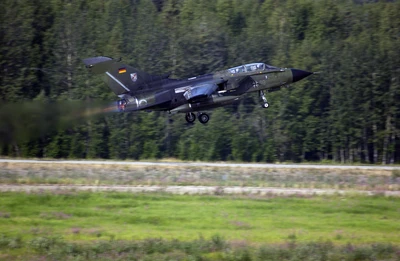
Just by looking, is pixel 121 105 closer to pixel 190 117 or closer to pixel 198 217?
pixel 190 117

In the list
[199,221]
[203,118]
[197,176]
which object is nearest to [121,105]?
[203,118]

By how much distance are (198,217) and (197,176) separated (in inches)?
418

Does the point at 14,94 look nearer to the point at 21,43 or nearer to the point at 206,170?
the point at 21,43

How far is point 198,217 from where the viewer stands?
82.2ft

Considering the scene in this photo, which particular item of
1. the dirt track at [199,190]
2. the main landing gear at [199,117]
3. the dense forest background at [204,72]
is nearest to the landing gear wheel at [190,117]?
the main landing gear at [199,117]

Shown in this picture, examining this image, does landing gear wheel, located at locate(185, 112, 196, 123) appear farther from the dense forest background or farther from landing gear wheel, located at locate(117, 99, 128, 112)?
the dense forest background

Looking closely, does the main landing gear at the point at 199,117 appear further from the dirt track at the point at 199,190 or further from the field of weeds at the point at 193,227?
the field of weeds at the point at 193,227

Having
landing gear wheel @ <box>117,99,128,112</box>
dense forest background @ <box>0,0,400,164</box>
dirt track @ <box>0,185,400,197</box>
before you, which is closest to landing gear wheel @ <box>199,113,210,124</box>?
landing gear wheel @ <box>117,99,128,112</box>

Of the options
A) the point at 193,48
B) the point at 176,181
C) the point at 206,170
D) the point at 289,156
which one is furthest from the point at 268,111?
the point at 176,181

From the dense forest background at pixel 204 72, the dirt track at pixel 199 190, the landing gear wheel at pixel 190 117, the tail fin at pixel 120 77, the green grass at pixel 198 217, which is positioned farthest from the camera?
the dense forest background at pixel 204 72

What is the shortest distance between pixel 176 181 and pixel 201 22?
29.2 meters

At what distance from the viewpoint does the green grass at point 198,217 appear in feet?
73.6

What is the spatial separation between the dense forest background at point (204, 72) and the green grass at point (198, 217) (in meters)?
24.4

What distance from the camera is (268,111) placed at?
55.4m
